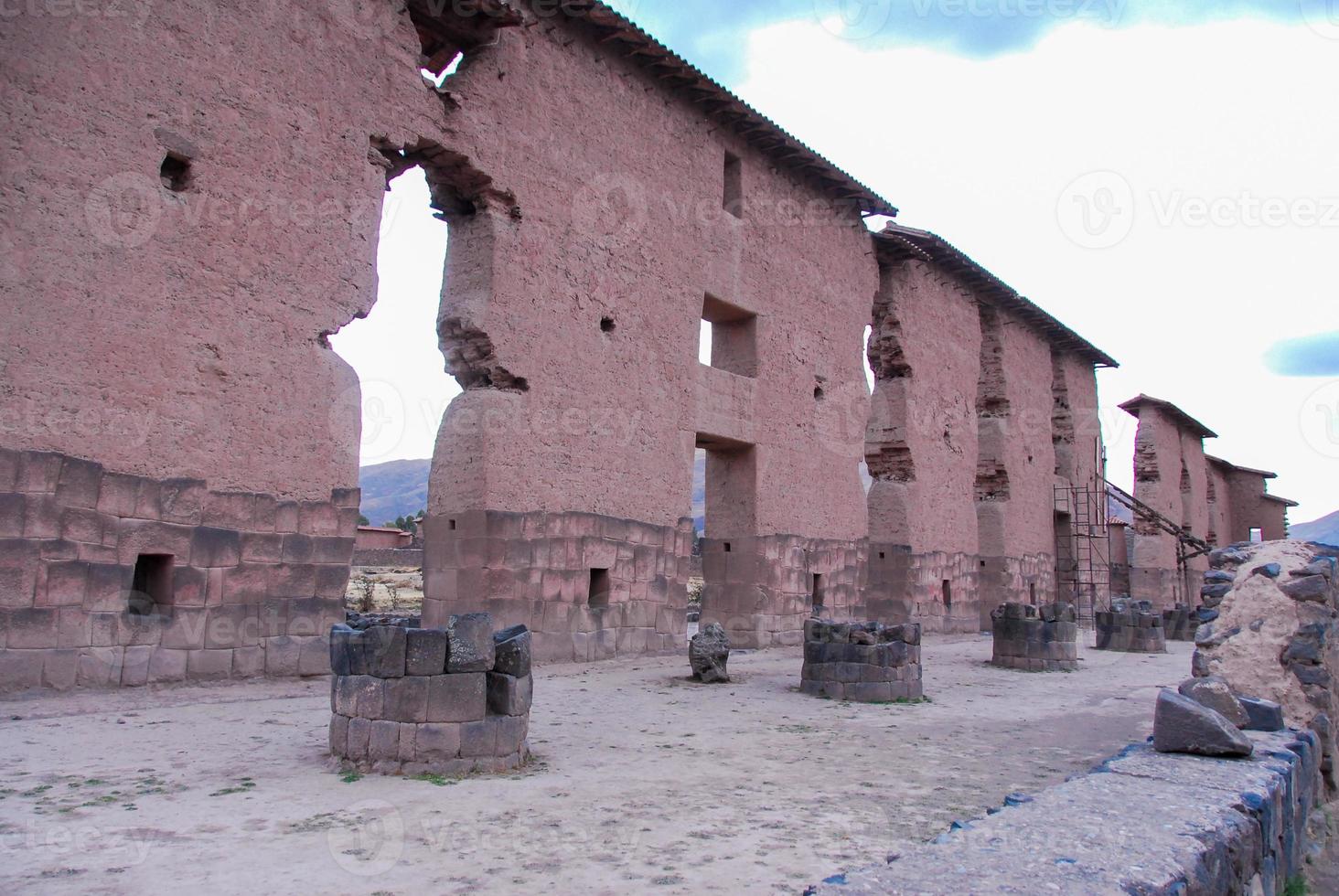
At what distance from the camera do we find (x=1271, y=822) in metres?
4.13

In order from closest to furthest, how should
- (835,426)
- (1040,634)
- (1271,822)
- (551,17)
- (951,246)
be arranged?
(1271,822) < (551,17) < (1040,634) < (835,426) < (951,246)

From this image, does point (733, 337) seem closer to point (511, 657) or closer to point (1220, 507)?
point (511, 657)

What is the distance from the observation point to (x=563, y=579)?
11156mm

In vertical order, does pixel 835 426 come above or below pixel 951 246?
below

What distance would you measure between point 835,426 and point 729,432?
10.0 ft

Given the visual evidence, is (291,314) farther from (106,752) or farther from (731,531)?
(731,531)

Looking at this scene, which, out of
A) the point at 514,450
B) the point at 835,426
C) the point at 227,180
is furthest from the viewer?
the point at 835,426

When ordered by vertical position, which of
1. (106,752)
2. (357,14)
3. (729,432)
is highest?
(357,14)

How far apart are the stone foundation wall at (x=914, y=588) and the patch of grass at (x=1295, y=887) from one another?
12.4m

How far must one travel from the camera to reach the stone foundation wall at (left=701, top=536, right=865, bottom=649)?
14406mm

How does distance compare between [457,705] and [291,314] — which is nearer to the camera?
[457,705]


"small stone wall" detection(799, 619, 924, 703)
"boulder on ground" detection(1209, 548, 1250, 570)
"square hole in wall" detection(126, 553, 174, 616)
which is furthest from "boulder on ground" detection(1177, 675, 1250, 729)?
"square hole in wall" detection(126, 553, 174, 616)

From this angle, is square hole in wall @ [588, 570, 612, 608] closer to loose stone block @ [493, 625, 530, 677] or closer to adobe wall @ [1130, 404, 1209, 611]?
loose stone block @ [493, 625, 530, 677]

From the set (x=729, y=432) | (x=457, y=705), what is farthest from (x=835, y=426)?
(x=457, y=705)
